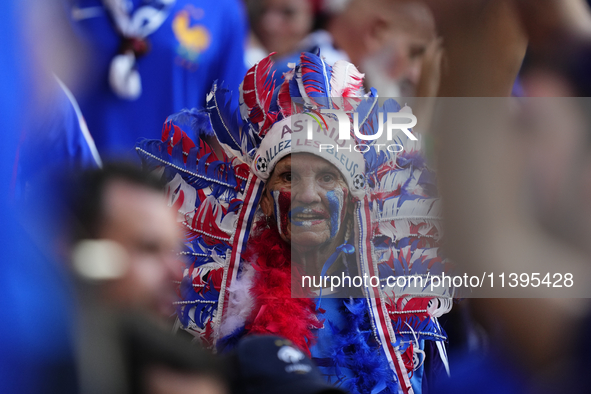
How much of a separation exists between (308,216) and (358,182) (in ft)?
0.60

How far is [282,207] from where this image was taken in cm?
136

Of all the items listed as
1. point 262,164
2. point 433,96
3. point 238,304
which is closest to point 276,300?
point 238,304

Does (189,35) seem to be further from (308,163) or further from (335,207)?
(335,207)

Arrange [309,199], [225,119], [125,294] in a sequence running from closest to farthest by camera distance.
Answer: [125,294], [309,199], [225,119]

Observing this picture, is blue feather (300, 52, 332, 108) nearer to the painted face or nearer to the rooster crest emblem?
the painted face

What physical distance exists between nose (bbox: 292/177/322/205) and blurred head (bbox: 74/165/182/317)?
526 millimetres

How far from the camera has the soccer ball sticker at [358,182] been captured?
1363 mm

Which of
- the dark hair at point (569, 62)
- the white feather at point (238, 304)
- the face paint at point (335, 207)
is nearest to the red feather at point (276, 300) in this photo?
the white feather at point (238, 304)

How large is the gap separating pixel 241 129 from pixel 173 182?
0.89 ft

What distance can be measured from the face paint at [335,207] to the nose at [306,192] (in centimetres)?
4

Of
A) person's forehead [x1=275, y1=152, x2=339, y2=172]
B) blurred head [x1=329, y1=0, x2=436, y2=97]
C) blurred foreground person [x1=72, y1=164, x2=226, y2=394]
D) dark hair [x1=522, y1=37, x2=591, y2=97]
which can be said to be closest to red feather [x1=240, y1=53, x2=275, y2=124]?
person's forehead [x1=275, y1=152, x2=339, y2=172]

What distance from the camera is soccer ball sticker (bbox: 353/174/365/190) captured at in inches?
53.7

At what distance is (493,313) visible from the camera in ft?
4.64

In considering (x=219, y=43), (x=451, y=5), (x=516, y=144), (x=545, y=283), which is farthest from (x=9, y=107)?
(x=545, y=283)
